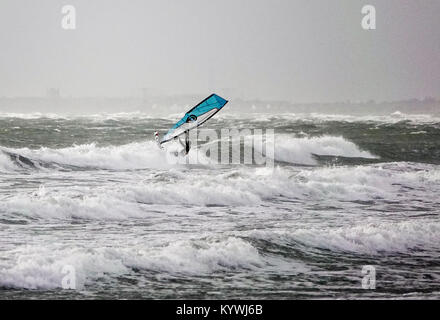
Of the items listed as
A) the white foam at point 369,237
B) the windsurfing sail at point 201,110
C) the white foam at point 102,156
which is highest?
the windsurfing sail at point 201,110

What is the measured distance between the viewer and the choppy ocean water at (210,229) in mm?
13219

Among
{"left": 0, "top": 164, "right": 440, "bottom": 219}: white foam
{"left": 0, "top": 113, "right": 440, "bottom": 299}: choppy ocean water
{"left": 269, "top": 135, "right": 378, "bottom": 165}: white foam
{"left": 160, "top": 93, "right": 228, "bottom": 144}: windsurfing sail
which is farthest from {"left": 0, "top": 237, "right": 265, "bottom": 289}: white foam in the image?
{"left": 269, "top": 135, "right": 378, "bottom": 165}: white foam

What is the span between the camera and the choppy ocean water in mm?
13219

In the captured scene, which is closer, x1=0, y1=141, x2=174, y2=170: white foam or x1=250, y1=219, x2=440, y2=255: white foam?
x1=250, y1=219, x2=440, y2=255: white foam

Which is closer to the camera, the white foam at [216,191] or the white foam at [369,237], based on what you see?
the white foam at [369,237]

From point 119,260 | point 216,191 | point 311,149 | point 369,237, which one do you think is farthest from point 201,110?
point 311,149

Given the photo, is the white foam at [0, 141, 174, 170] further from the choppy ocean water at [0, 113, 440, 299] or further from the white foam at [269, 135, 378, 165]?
the white foam at [269, 135, 378, 165]

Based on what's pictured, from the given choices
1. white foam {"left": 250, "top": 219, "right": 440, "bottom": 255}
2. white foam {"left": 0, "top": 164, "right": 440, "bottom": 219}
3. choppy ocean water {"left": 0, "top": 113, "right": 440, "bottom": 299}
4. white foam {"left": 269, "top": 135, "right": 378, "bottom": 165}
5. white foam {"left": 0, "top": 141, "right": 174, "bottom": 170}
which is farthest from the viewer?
white foam {"left": 269, "top": 135, "right": 378, "bottom": 165}

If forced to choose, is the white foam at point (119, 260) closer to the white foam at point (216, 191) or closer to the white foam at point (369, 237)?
the white foam at point (369, 237)

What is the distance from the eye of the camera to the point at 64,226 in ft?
58.3

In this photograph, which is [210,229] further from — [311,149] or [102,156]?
[311,149]

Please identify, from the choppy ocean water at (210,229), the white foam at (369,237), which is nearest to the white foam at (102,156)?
the choppy ocean water at (210,229)
